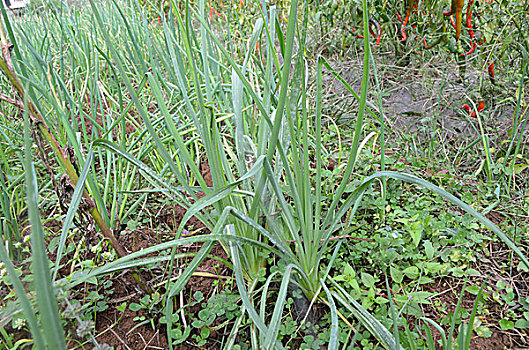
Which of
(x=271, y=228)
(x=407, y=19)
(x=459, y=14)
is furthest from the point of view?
(x=407, y=19)

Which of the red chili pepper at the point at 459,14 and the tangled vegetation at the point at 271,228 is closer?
the tangled vegetation at the point at 271,228

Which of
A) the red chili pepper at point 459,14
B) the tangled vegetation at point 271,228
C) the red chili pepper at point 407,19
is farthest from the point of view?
the red chili pepper at point 407,19

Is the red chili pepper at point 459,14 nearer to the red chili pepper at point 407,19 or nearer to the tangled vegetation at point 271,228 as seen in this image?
the tangled vegetation at point 271,228

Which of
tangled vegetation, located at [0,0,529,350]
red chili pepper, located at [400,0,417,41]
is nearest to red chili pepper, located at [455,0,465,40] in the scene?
tangled vegetation, located at [0,0,529,350]

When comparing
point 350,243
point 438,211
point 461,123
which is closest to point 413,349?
point 350,243

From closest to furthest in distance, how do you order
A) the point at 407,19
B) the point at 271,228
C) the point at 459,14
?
the point at 271,228 → the point at 459,14 → the point at 407,19

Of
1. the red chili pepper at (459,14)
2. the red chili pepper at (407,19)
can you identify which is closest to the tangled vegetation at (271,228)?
the red chili pepper at (459,14)

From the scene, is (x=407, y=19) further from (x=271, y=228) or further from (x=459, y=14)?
(x=271, y=228)

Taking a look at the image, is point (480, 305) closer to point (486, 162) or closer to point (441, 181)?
point (441, 181)

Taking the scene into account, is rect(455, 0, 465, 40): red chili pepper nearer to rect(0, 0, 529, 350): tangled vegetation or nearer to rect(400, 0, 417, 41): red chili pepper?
rect(0, 0, 529, 350): tangled vegetation

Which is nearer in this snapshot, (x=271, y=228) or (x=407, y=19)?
(x=271, y=228)

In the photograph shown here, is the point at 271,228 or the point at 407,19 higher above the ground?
the point at 407,19

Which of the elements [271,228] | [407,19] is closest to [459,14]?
[407,19]

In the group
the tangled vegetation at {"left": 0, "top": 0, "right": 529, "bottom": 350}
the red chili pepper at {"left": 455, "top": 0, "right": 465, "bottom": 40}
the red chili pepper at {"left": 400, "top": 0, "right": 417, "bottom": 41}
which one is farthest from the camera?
the red chili pepper at {"left": 400, "top": 0, "right": 417, "bottom": 41}
